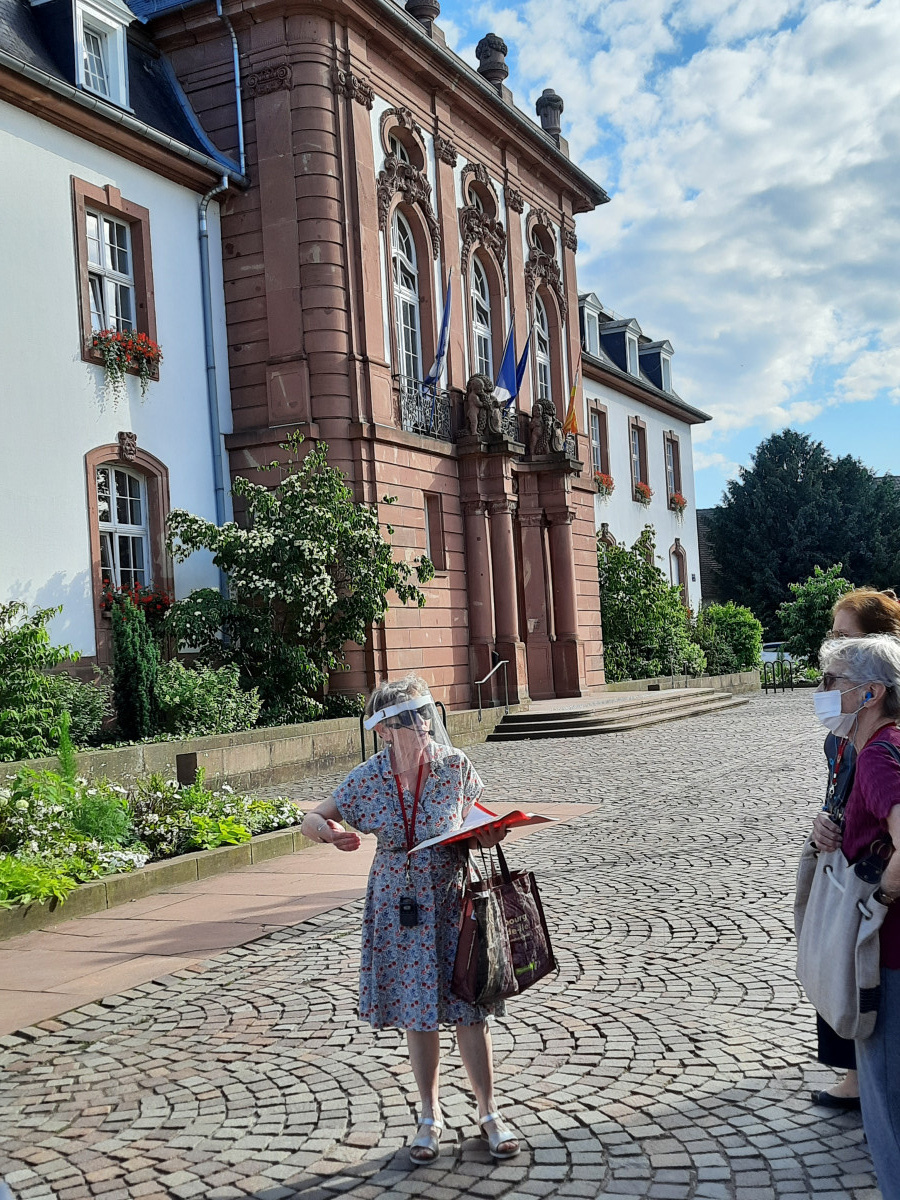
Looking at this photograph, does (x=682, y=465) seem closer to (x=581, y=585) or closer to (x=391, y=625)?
(x=581, y=585)

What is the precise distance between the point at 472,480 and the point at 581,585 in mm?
5609

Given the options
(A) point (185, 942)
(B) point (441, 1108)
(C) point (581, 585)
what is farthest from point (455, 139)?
(B) point (441, 1108)

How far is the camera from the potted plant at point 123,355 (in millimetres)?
15360

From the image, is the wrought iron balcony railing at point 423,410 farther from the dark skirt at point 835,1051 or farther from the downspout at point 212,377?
the dark skirt at point 835,1051

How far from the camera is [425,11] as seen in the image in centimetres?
2127

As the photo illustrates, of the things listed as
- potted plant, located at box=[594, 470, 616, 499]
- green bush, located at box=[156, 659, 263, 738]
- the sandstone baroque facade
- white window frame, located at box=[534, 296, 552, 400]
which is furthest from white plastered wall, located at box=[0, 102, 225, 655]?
potted plant, located at box=[594, 470, 616, 499]

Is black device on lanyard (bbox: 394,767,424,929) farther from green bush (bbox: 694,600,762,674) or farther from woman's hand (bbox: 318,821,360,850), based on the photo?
green bush (bbox: 694,600,762,674)

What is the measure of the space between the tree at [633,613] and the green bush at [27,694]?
55.9 feet

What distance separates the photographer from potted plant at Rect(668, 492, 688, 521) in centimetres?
3778

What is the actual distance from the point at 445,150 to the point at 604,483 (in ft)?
43.1

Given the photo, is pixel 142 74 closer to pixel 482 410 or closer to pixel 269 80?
pixel 269 80

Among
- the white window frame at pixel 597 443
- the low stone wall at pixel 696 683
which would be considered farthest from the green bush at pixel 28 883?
the white window frame at pixel 597 443

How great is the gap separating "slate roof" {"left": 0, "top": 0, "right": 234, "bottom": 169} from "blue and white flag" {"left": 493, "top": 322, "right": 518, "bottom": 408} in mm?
6263

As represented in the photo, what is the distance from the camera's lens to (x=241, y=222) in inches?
710
